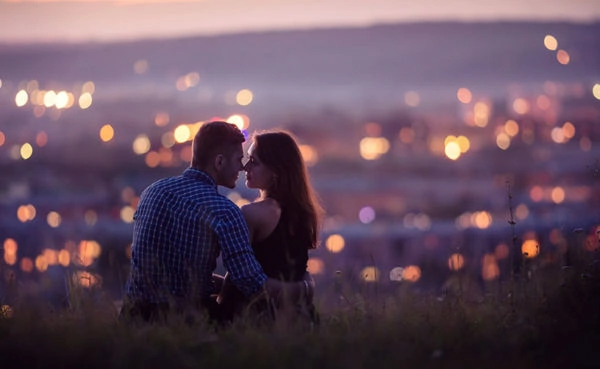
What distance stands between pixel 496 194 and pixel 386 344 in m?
112

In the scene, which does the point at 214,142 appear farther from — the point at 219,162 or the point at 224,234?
the point at 224,234

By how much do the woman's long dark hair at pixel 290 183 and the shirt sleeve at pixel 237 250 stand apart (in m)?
0.52

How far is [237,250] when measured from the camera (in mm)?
6801

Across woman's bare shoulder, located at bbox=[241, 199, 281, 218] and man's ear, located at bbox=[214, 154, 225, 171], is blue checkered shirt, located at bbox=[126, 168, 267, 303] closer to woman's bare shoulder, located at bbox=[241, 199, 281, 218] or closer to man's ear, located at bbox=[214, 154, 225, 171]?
man's ear, located at bbox=[214, 154, 225, 171]

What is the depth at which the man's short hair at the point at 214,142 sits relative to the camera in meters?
7.16

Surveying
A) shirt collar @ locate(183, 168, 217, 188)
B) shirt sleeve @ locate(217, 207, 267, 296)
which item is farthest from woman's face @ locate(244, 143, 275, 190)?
shirt sleeve @ locate(217, 207, 267, 296)

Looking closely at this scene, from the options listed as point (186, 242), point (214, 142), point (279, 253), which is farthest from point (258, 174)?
point (186, 242)

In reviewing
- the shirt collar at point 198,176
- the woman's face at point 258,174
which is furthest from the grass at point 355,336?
the shirt collar at point 198,176

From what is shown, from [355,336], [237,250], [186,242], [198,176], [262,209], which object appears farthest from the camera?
[262,209]

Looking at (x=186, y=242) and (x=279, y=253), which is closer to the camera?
(x=186, y=242)

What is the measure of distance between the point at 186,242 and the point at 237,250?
1.15ft

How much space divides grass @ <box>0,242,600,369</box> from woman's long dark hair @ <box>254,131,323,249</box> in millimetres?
439

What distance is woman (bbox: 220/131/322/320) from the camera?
7253 millimetres

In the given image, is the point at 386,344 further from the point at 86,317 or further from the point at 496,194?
the point at 496,194
